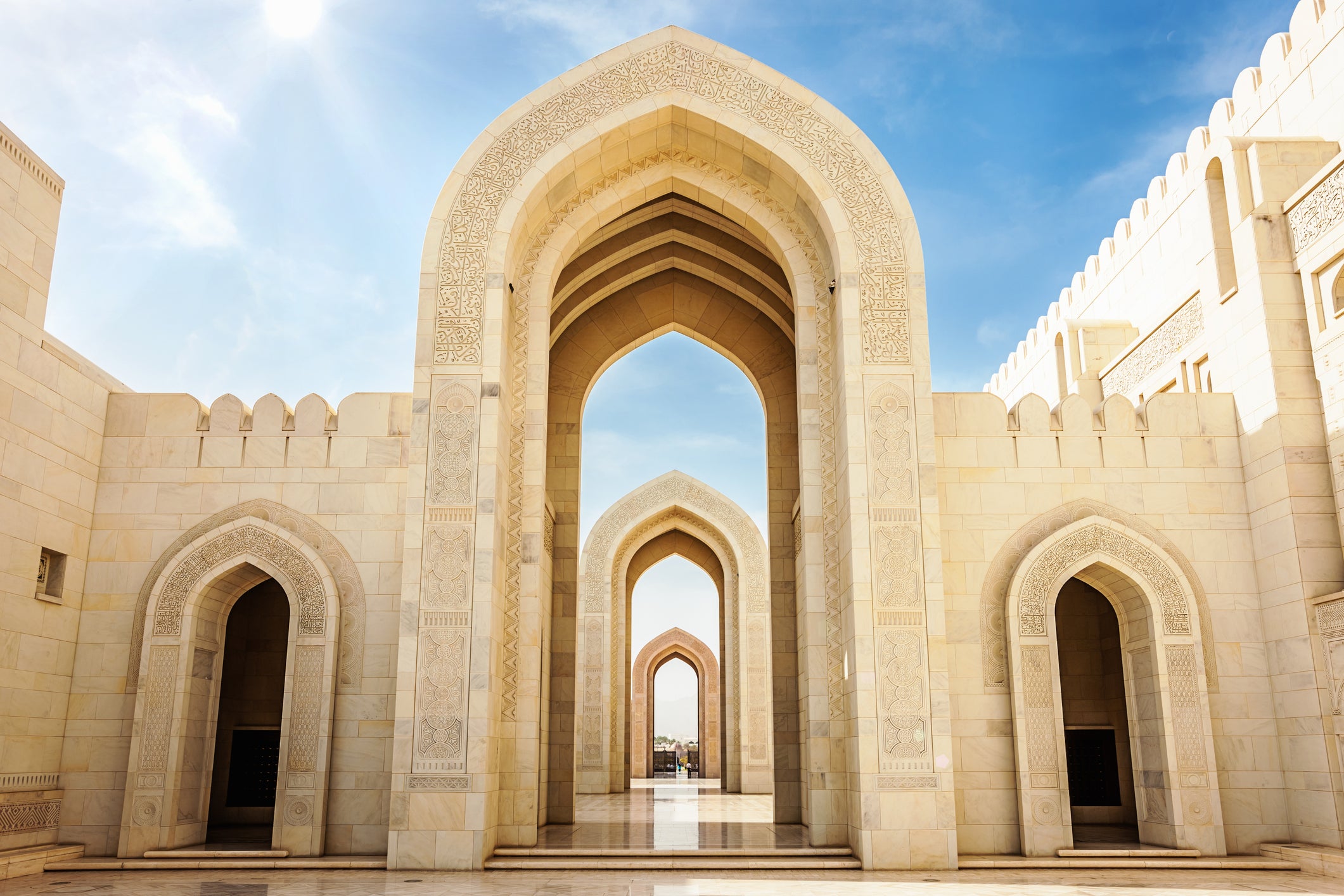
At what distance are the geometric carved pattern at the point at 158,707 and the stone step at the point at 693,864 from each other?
2747 mm

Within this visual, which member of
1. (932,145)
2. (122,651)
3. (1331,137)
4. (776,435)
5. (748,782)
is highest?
(932,145)

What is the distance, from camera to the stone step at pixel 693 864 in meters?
7.19

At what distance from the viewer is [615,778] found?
1666 centimetres

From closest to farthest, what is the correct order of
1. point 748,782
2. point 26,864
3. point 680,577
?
point 26,864
point 748,782
point 680,577

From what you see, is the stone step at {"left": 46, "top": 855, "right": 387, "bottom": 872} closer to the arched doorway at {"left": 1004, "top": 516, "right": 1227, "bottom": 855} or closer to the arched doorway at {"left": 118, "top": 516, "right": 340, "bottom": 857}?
the arched doorway at {"left": 118, "top": 516, "right": 340, "bottom": 857}

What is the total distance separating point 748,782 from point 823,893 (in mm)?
11016

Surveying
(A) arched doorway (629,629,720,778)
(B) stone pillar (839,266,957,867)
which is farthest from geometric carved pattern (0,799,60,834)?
(A) arched doorway (629,629,720,778)

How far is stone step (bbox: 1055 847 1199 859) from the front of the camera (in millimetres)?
7324

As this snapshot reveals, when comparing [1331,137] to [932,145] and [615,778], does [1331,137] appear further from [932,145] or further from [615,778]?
[615,778]

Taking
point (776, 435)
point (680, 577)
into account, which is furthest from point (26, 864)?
point (680, 577)

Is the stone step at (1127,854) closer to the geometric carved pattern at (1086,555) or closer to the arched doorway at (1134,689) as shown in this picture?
the arched doorway at (1134,689)

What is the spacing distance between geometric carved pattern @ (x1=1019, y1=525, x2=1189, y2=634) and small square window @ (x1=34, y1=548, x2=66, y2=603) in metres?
7.68

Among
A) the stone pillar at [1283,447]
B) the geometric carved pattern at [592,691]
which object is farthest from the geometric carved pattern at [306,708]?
the geometric carved pattern at [592,691]

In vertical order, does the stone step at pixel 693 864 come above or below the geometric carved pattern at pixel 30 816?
below
